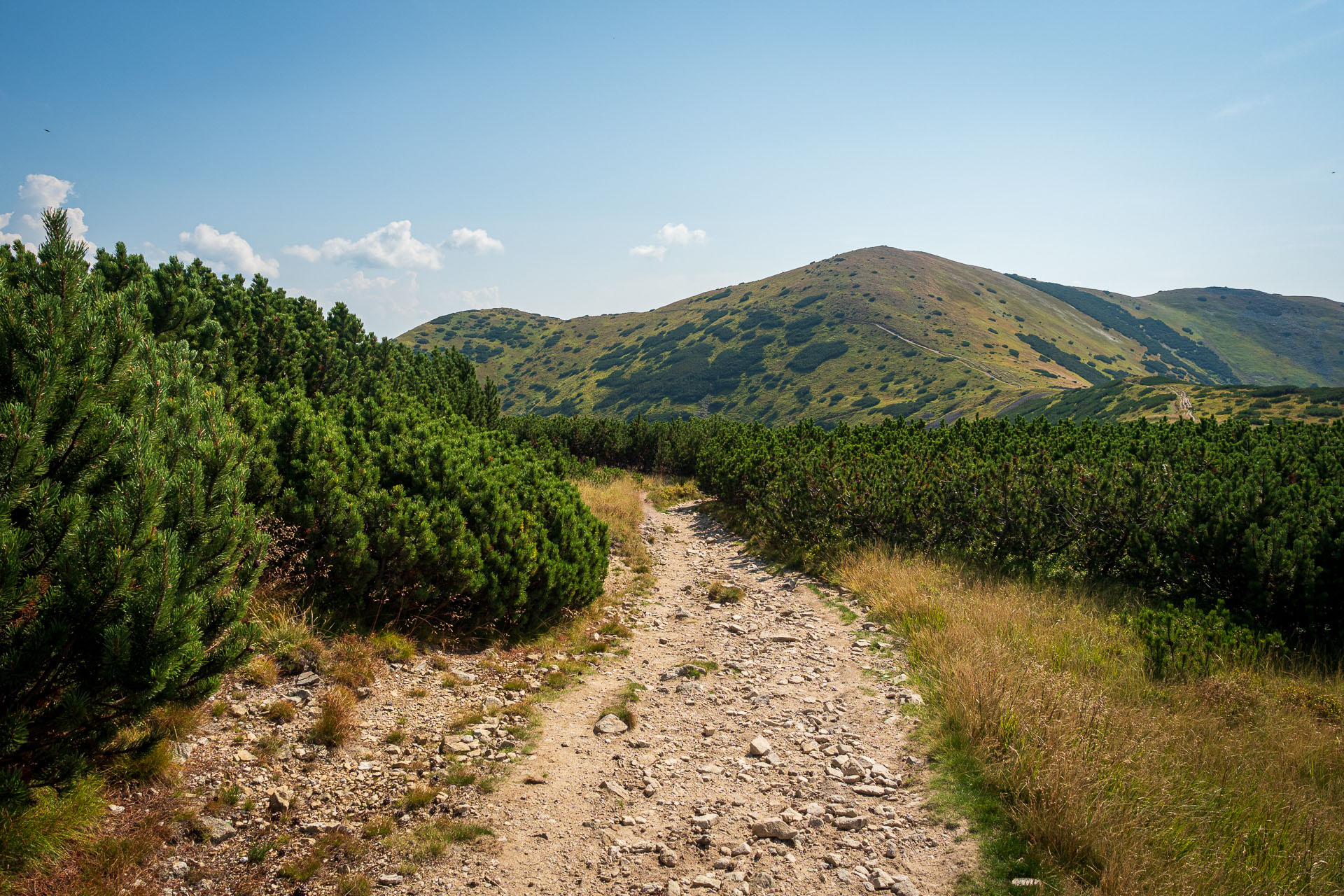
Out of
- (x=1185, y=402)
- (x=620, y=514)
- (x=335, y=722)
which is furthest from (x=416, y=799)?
(x=1185, y=402)

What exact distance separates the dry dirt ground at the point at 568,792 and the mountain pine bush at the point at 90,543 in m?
1.00

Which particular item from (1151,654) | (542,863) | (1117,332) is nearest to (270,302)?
(542,863)

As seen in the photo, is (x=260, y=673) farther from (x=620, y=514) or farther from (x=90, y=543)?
(x=620, y=514)

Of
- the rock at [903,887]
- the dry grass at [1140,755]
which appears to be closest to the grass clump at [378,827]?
the rock at [903,887]

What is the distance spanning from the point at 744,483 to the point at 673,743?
1289 centimetres

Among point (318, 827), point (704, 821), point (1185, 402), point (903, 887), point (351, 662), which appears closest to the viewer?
point (903, 887)

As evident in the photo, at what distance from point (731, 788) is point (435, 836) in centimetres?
232

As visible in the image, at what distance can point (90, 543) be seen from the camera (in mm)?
3201

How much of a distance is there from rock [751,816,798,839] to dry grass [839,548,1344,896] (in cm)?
154

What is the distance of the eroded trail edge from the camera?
163 inches

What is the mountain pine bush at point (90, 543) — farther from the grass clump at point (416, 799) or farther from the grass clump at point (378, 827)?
the grass clump at point (416, 799)

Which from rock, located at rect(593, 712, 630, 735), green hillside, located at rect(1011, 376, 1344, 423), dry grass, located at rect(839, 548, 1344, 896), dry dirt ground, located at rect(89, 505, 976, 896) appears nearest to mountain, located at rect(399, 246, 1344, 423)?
green hillside, located at rect(1011, 376, 1344, 423)

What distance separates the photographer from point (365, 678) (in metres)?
6.14

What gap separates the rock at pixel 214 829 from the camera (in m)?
3.95
